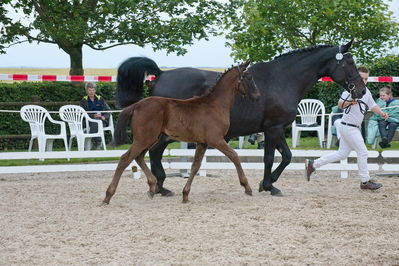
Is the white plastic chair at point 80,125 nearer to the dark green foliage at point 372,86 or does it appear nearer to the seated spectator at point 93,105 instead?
the seated spectator at point 93,105

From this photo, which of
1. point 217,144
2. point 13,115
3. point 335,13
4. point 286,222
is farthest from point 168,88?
point 335,13

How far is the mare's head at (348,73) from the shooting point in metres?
8.14

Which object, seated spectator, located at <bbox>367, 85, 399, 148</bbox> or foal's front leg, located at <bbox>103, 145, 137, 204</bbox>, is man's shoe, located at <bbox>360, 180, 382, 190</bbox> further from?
seated spectator, located at <bbox>367, 85, 399, 148</bbox>

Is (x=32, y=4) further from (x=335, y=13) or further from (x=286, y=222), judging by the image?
(x=286, y=222)

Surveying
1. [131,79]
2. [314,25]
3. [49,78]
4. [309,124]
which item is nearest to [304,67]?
[131,79]

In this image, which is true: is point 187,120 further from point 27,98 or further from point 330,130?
point 27,98

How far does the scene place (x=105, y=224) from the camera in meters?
6.32

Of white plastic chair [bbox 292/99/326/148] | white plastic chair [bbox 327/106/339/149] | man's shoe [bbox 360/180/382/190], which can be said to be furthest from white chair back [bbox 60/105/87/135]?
man's shoe [bbox 360/180/382/190]

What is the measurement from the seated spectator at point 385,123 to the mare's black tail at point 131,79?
6.00 metres

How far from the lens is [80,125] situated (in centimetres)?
1275

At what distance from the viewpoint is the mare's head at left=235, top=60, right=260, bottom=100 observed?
25.1ft

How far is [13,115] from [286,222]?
32.5ft

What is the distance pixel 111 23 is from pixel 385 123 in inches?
282

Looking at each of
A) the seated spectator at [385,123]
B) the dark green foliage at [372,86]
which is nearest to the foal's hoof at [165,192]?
the seated spectator at [385,123]
